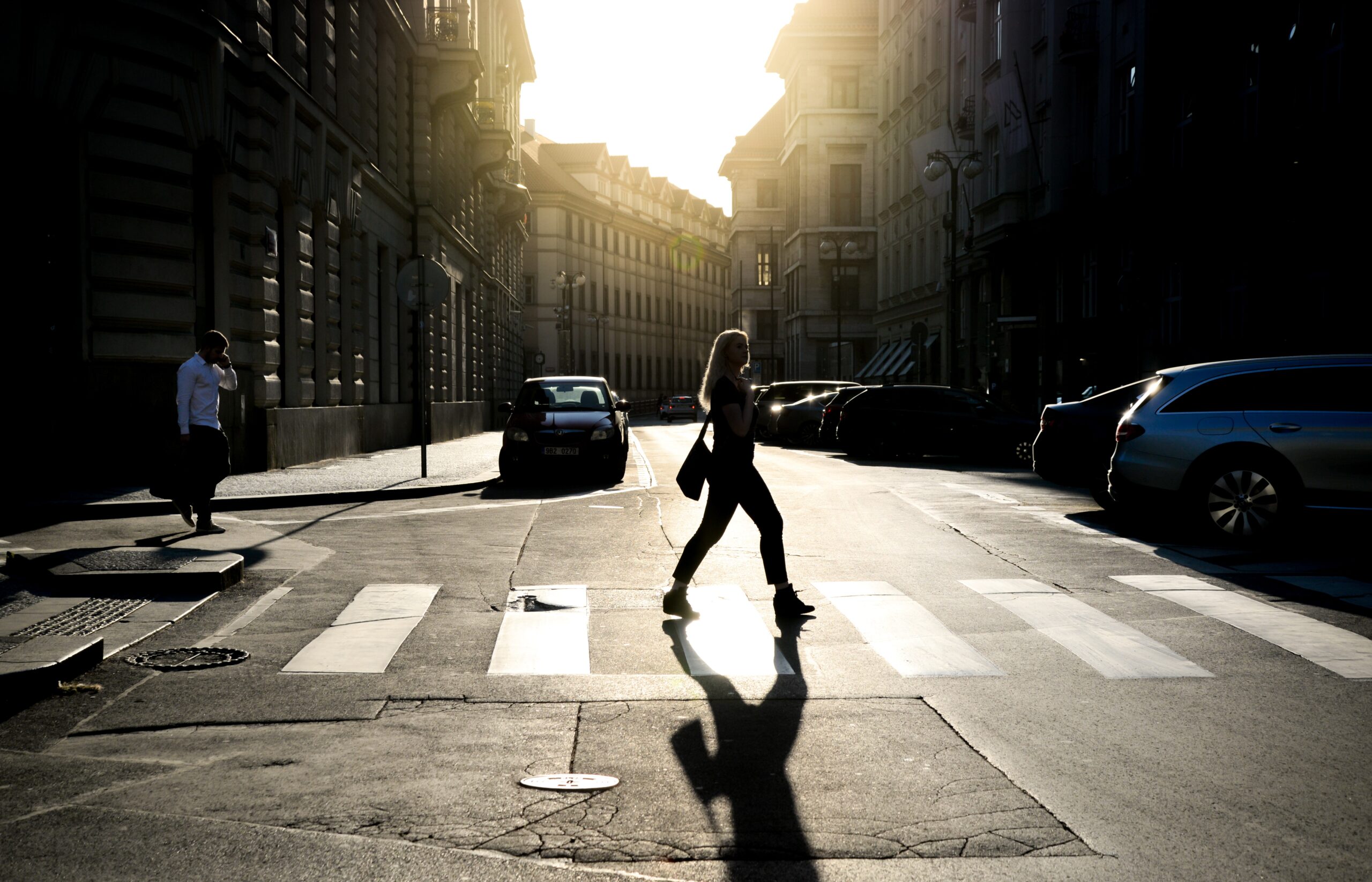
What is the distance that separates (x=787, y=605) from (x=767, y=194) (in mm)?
104651

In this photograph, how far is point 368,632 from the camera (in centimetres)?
772

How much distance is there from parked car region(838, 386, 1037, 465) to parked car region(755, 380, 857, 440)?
8138mm

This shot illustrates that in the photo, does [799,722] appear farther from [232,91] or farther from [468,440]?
[468,440]

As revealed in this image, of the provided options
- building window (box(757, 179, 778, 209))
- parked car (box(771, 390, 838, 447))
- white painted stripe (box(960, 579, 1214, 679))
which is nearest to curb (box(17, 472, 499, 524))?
white painted stripe (box(960, 579, 1214, 679))

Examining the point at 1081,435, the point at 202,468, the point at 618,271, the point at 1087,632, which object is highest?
the point at 618,271

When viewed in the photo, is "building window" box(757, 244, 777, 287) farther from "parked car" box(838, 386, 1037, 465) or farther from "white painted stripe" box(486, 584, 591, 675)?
"white painted stripe" box(486, 584, 591, 675)

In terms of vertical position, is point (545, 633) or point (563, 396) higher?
point (563, 396)

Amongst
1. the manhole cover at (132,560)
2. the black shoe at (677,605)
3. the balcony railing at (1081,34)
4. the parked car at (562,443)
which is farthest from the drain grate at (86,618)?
the balcony railing at (1081,34)

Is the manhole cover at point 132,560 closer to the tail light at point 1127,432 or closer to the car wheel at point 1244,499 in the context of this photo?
the tail light at point 1127,432

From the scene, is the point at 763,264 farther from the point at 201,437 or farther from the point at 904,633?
the point at 904,633

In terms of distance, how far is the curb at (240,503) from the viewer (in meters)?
13.7

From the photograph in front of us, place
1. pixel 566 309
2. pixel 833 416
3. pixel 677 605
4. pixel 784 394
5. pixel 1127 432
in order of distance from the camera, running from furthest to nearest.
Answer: pixel 566 309 < pixel 784 394 < pixel 833 416 < pixel 1127 432 < pixel 677 605

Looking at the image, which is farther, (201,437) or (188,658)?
(201,437)

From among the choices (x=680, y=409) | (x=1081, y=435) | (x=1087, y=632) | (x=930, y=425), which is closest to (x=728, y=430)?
(x=1087, y=632)
